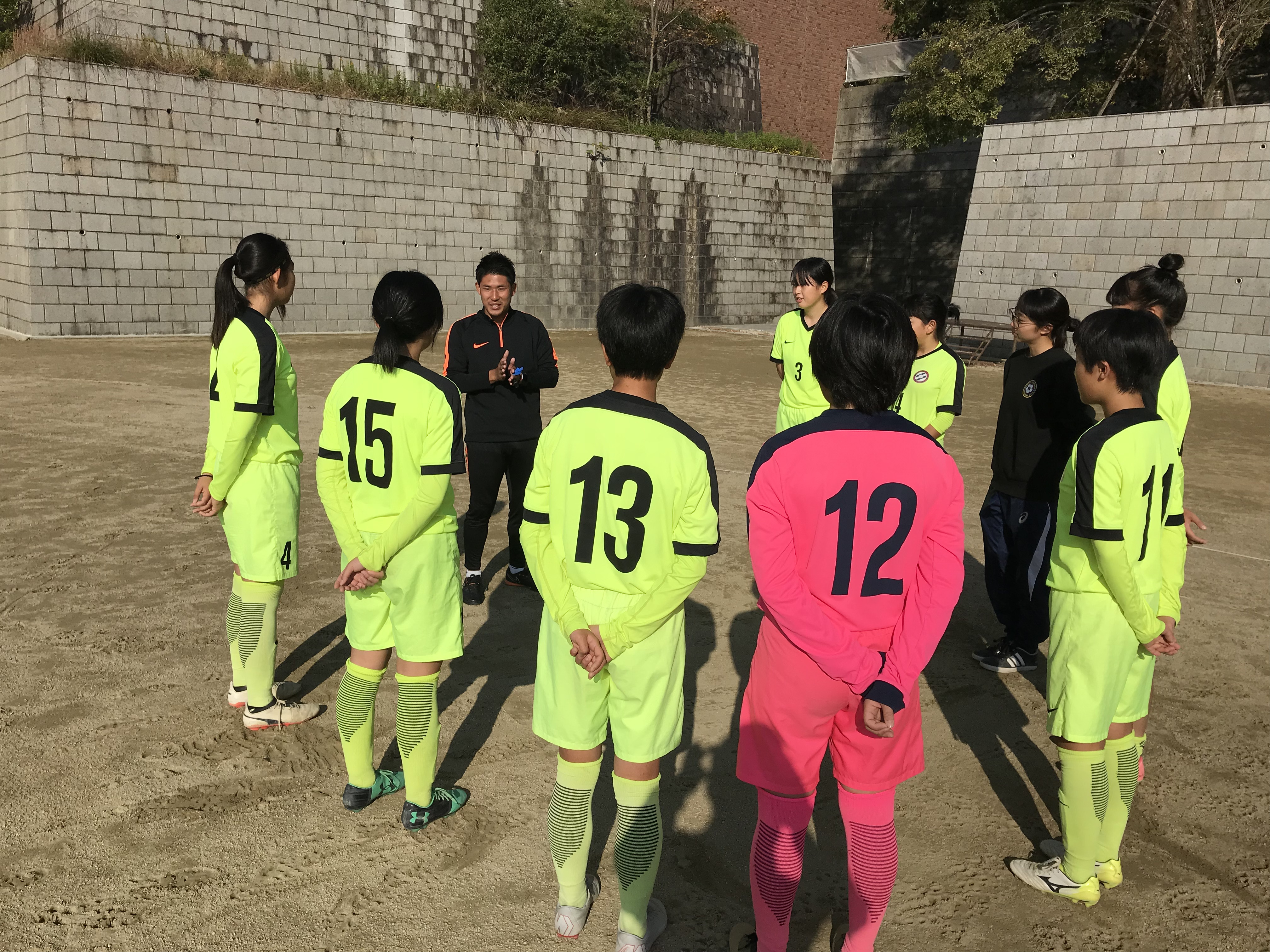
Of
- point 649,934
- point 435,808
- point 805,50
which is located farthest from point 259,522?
point 805,50

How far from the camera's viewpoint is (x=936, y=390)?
15.0ft

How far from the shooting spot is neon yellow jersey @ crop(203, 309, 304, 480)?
3201 mm

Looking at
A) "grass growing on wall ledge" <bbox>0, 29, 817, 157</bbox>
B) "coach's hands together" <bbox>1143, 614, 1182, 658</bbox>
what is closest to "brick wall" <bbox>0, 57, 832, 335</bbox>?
"grass growing on wall ledge" <bbox>0, 29, 817, 157</bbox>

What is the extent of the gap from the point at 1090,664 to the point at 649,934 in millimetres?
1452

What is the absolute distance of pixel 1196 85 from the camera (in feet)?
50.8

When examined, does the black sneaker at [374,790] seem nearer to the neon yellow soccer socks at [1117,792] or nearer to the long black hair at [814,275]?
the neon yellow soccer socks at [1117,792]

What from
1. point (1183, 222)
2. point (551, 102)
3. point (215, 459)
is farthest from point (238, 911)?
point (551, 102)

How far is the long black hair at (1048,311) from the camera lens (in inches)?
150

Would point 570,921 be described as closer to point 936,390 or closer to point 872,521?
point 872,521

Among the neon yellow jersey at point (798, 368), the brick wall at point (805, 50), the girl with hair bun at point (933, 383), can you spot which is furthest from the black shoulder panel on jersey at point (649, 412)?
the brick wall at point (805, 50)

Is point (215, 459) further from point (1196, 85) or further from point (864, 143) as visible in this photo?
point (864, 143)

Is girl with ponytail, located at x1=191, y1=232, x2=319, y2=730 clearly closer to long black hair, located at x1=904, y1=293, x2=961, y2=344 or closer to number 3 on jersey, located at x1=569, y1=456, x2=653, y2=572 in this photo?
number 3 on jersey, located at x1=569, y1=456, x2=653, y2=572

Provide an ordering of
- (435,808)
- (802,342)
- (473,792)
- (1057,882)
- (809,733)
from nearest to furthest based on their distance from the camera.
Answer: (809,733) < (1057,882) < (435,808) < (473,792) < (802,342)

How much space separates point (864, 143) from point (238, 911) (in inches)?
900
